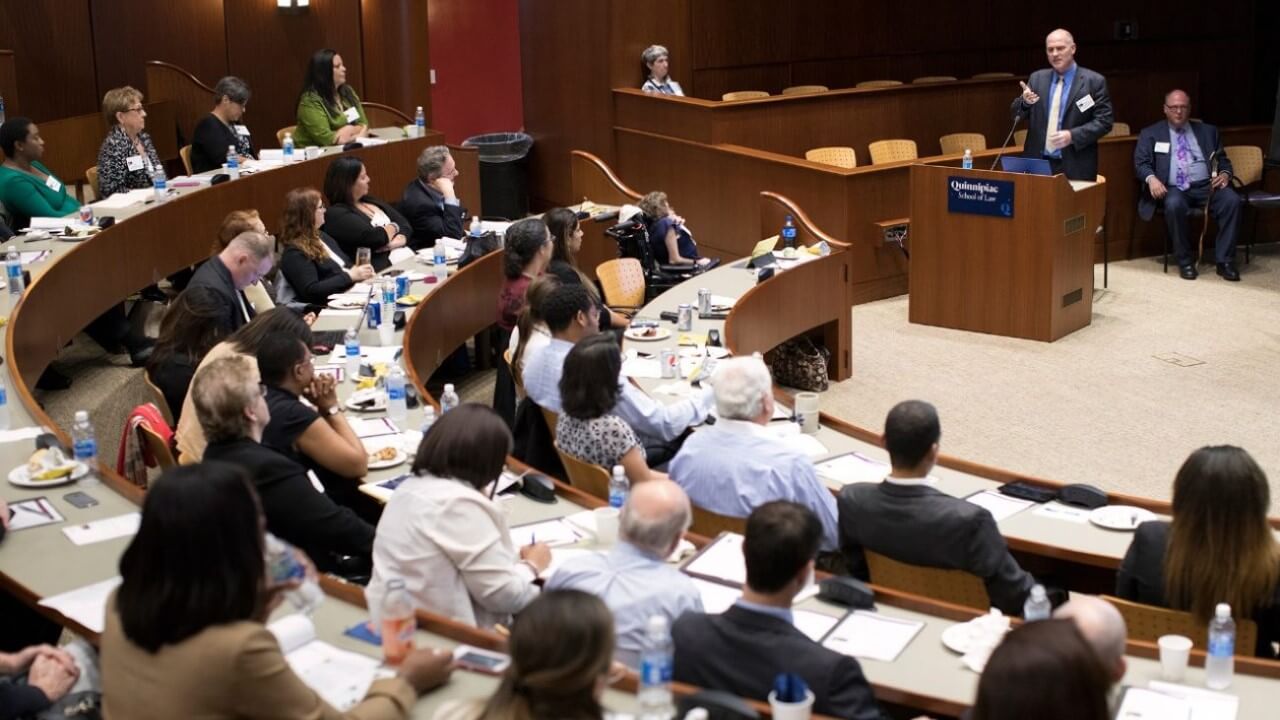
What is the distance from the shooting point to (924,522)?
4.21 metres

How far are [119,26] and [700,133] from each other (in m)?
6.39

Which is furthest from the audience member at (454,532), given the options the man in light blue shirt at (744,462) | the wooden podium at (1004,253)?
the wooden podium at (1004,253)

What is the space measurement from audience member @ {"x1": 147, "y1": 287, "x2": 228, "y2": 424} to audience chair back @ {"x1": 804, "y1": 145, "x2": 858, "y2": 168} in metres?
5.95

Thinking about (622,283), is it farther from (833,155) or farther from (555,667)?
(555,667)

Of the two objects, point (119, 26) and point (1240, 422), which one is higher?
point (119, 26)

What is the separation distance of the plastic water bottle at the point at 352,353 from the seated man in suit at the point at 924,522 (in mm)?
2640

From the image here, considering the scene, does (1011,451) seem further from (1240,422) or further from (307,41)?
(307,41)

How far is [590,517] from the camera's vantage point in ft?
15.2

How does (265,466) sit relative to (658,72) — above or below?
below

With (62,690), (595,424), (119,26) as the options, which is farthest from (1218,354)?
(119,26)

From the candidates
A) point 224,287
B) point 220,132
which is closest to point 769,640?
point 224,287

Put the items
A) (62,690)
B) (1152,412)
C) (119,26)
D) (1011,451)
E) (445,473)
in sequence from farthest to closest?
(119,26), (1152,412), (1011,451), (445,473), (62,690)

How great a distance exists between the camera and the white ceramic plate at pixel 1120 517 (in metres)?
4.68

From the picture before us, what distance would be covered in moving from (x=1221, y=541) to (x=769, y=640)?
1.36 m
